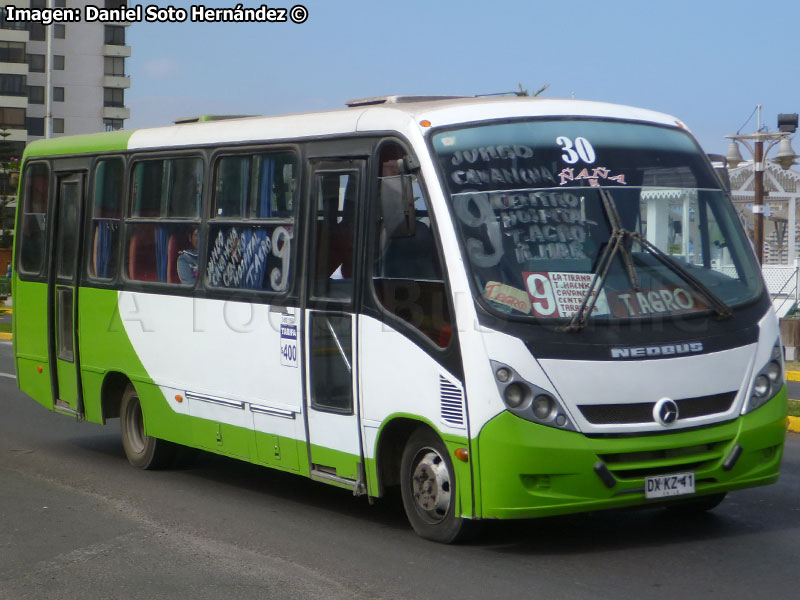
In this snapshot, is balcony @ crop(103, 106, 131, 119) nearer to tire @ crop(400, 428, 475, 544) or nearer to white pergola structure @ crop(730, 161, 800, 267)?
white pergola structure @ crop(730, 161, 800, 267)

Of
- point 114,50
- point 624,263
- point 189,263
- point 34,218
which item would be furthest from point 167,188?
point 114,50

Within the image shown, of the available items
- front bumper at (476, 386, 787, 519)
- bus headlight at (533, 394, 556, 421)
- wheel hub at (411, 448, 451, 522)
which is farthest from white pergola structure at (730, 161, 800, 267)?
bus headlight at (533, 394, 556, 421)

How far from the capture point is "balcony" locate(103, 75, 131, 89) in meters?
105

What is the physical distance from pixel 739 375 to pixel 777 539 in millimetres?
1011

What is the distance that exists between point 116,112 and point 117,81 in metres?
2.59

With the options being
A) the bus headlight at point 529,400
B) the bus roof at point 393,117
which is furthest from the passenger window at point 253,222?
the bus headlight at point 529,400

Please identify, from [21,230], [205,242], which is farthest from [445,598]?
[21,230]

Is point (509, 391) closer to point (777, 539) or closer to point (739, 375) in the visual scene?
point (739, 375)

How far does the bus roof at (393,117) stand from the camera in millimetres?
7441

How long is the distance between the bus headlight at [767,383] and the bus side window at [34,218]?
7.12m

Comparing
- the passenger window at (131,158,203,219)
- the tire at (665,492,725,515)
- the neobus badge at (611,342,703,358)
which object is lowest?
the tire at (665,492,725,515)

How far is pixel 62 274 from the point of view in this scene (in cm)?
1148

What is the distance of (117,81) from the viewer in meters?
106

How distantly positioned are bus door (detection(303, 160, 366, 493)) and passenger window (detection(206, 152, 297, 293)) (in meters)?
0.32
